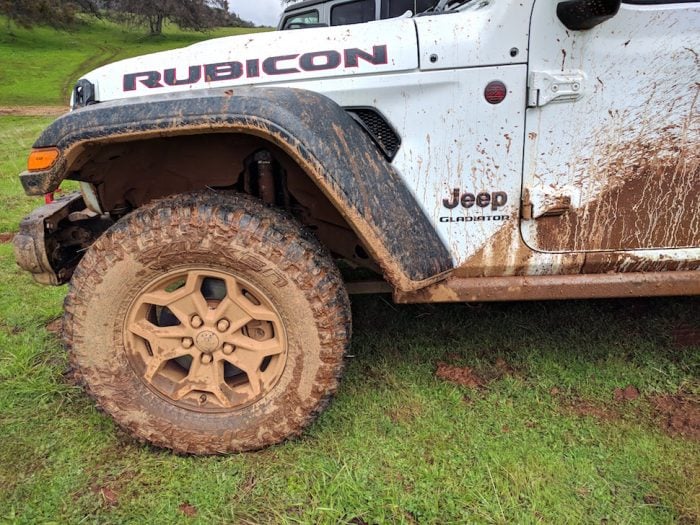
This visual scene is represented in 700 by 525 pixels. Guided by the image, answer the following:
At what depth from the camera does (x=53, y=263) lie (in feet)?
8.04

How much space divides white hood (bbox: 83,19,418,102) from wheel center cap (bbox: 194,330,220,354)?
97 centimetres

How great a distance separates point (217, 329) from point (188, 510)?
0.68 meters

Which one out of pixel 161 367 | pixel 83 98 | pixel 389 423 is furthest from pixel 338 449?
pixel 83 98

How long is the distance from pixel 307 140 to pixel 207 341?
91 centimetres

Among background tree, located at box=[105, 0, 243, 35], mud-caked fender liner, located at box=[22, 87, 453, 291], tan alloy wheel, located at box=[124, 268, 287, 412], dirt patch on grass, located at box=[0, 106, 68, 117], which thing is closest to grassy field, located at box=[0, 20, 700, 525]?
tan alloy wheel, located at box=[124, 268, 287, 412]

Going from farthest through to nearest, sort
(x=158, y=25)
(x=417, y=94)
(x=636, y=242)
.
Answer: (x=158, y=25)
(x=636, y=242)
(x=417, y=94)

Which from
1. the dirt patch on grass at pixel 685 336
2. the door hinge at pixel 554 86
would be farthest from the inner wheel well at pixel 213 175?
the dirt patch on grass at pixel 685 336

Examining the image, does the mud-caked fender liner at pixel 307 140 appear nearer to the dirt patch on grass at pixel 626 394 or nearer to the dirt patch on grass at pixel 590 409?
the dirt patch on grass at pixel 590 409

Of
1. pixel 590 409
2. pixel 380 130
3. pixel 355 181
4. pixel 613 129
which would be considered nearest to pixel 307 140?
pixel 355 181

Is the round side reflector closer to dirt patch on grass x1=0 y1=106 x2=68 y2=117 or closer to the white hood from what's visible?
the white hood

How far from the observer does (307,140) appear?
1.90 meters

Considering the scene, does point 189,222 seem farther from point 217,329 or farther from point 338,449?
point 338,449

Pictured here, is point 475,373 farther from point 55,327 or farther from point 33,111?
point 33,111

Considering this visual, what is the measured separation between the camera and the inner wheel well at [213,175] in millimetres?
2268
